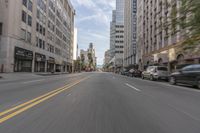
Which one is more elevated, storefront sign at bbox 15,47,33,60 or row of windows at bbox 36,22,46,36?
row of windows at bbox 36,22,46,36

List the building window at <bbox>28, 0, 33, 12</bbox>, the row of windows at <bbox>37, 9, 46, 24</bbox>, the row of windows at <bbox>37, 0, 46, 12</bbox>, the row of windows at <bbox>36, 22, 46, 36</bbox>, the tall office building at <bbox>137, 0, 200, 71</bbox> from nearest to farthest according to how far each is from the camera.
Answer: the tall office building at <bbox>137, 0, 200, 71</bbox> < the building window at <bbox>28, 0, 33, 12</bbox> < the row of windows at <bbox>36, 22, 46, 36</bbox> < the row of windows at <bbox>37, 9, 46, 24</bbox> < the row of windows at <bbox>37, 0, 46, 12</bbox>

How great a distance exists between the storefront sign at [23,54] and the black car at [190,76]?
2672 cm

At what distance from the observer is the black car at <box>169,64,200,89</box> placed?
1626cm

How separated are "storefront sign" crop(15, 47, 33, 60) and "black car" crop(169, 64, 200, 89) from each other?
87.7ft

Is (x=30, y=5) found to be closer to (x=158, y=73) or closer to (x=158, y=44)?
(x=158, y=44)

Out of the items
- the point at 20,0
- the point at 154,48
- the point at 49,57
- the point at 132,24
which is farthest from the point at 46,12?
the point at 132,24

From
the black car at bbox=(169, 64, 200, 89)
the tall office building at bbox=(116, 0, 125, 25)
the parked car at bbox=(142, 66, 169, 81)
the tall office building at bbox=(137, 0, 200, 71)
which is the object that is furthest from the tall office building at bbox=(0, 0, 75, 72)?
the tall office building at bbox=(116, 0, 125, 25)

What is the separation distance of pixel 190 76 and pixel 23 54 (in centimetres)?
2998

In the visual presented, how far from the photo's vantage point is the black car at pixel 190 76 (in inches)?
640

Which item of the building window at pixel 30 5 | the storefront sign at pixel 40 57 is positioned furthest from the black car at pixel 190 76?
the storefront sign at pixel 40 57

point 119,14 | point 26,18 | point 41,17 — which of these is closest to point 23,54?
point 26,18

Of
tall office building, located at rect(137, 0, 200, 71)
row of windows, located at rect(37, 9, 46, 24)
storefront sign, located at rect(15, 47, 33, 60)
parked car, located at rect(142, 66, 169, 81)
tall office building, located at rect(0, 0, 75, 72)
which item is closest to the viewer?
parked car, located at rect(142, 66, 169, 81)

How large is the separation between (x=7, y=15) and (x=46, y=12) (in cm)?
1938

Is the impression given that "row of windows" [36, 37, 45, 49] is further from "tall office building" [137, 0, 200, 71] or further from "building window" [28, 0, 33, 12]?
"tall office building" [137, 0, 200, 71]
